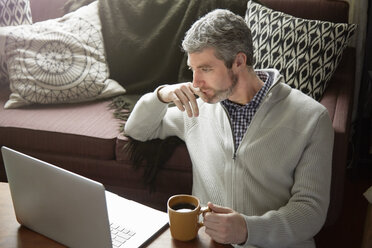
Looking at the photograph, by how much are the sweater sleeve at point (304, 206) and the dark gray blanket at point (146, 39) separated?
1021mm

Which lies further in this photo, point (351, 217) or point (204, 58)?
point (351, 217)

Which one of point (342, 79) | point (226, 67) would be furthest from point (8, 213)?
point (342, 79)

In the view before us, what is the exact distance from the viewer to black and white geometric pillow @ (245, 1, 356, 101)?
1918 mm

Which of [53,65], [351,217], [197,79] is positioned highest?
[197,79]

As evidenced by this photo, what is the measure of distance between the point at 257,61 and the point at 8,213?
1171 mm

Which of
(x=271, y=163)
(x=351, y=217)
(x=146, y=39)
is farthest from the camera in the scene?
(x=146, y=39)

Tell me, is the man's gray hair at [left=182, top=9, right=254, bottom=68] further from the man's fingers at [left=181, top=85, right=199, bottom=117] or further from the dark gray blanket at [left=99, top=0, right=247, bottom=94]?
the dark gray blanket at [left=99, top=0, right=247, bottom=94]

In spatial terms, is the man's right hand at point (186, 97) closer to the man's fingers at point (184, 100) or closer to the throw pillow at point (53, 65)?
the man's fingers at point (184, 100)

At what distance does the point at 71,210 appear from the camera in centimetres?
108

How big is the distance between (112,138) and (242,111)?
2.24ft

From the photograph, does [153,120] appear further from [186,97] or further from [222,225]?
[222,225]

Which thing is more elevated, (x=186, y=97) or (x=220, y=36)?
(x=220, y=36)

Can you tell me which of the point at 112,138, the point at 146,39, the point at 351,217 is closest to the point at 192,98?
the point at 112,138

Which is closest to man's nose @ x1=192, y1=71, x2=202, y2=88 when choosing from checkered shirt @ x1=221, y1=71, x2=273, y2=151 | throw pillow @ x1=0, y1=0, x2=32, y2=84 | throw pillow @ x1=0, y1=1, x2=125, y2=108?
checkered shirt @ x1=221, y1=71, x2=273, y2=151
